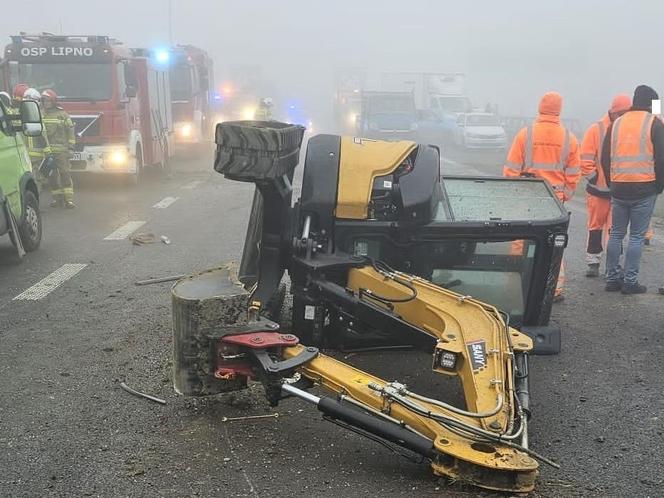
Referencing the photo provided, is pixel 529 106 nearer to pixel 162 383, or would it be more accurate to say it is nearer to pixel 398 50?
pixel 398 50

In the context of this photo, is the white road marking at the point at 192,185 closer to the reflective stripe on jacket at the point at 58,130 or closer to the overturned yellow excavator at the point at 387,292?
the reflective stripe on jacket at the point at 58,130

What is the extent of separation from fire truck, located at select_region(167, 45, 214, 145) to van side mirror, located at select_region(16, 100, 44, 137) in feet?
42.9

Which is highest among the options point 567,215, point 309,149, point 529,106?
point 309,149

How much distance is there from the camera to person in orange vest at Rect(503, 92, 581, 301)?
21.1 feet

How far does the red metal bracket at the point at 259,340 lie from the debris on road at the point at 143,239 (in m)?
5.25

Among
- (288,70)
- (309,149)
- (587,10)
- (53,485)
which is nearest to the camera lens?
(53,485)

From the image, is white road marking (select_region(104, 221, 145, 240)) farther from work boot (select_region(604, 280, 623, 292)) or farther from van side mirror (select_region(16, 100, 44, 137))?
work boot (select_region(604, 280, 623, 292))

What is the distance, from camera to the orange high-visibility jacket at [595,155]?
707cm

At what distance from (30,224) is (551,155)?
18.4 ft

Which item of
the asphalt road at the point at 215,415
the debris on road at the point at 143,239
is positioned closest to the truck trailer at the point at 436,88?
the debris on road at the point at 143,239

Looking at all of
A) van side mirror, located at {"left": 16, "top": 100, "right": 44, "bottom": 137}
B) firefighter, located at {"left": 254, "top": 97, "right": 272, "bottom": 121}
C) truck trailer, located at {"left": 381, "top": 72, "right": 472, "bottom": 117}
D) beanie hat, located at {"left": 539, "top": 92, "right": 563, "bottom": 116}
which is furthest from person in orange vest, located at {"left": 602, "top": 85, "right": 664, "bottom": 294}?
truck trailer, located at {"left": 381, "top": 72, "right": 472, "bottom": 117}

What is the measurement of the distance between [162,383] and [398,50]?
188 ft

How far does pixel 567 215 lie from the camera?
476cm

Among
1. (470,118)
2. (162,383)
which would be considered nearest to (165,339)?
(162,383)
